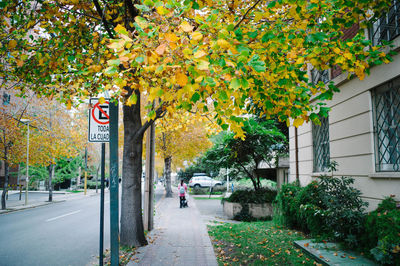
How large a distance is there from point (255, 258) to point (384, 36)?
5708 mm

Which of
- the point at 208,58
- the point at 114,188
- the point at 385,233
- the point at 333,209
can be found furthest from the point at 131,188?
the point at 385,233

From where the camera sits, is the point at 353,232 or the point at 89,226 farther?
the point at 89,226

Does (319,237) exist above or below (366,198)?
below

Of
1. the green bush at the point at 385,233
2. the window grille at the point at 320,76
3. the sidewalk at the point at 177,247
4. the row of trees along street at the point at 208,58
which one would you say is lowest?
the sidewalk at the point at 177,247

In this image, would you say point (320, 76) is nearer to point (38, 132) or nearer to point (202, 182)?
point (38, 132)

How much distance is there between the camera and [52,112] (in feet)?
74.3

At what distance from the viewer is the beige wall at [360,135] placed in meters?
5.80

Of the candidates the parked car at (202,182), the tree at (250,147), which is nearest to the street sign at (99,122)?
the tree at (250,147)

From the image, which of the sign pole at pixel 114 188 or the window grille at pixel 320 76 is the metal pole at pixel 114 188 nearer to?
the sign pole at pixel 114 188

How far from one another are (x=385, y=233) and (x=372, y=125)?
2668 millimetres

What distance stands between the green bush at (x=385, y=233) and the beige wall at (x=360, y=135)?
1.80ft

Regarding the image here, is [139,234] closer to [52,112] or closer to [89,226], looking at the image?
[89,226]

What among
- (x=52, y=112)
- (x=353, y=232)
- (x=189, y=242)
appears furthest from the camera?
(x=52, y=112)

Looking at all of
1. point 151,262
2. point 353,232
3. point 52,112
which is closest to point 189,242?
point 151,262
